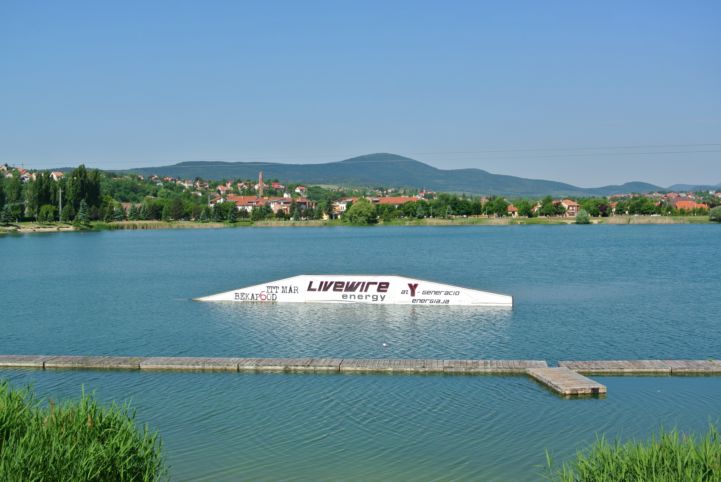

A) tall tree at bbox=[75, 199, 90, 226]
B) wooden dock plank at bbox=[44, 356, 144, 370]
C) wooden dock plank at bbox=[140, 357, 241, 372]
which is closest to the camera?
wooden dock plank at bbox=[140, 357, 241, 372]

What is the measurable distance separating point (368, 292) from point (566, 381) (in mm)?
19826

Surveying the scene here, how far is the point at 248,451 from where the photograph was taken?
58.9ft

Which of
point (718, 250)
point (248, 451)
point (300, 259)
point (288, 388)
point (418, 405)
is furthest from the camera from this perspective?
point (718, 250)

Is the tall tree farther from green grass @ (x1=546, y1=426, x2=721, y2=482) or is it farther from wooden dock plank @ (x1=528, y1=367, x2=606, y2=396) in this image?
green grass @ (x1=546, y1=426, x2=721, y2=482)

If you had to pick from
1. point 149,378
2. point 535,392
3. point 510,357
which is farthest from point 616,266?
point 149,378

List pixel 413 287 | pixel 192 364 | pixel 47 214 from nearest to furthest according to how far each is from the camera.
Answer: pixel 192 364 < pixel 413 287 < pixel 47 214

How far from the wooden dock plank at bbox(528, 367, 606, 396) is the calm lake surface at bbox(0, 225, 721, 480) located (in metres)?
0.48

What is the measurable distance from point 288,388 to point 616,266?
5283cm

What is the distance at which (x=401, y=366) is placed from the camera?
25.5 metres

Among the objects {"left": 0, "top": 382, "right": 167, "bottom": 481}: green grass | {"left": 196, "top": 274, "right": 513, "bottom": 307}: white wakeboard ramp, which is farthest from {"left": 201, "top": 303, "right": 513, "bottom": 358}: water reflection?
{"left": 0, "top": 382, "right": 167, "bottom": 481}: green grass

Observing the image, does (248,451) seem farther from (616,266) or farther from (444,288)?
(616,266)

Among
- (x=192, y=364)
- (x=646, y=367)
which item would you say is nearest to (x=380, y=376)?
(x=192, y=364)

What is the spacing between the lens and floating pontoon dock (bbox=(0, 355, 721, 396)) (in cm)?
2477

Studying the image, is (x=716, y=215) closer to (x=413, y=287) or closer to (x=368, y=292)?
(x=413, y=287)
